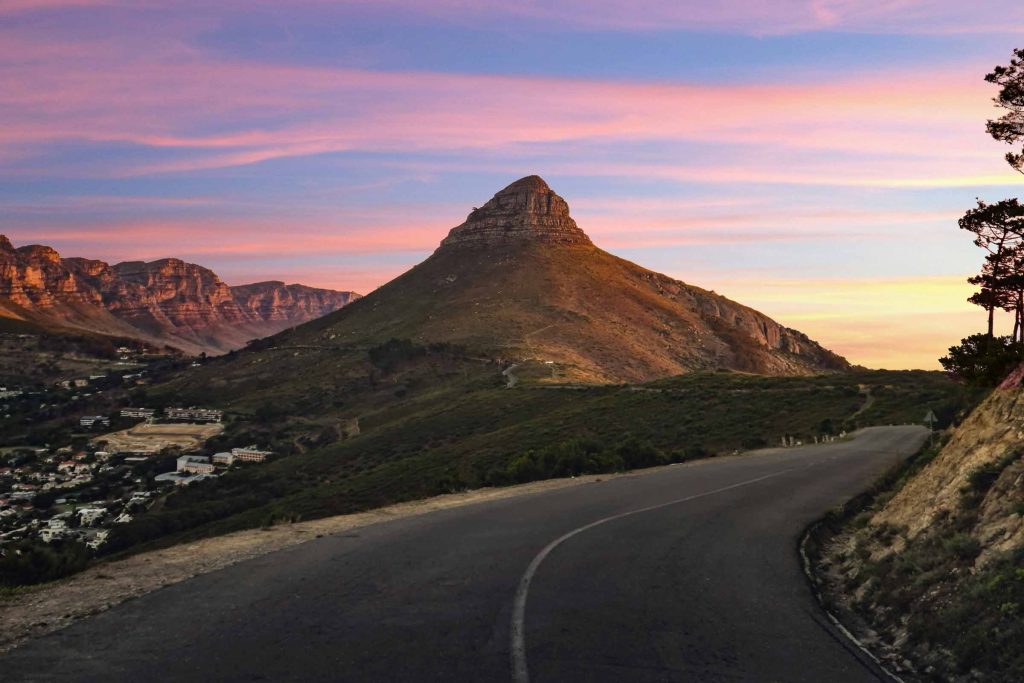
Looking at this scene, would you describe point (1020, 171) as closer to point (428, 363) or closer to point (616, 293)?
point (428, 363)

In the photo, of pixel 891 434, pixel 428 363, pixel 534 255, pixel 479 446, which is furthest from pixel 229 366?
pixel 891 434

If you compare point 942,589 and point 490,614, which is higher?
point 942,589

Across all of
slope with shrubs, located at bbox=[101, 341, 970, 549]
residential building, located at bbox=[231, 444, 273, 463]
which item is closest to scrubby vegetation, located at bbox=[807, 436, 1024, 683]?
slope with shrubs, located at bbox=[101, 341, 970, 549]

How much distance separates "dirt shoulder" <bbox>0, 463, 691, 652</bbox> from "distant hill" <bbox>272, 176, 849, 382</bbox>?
8748cm

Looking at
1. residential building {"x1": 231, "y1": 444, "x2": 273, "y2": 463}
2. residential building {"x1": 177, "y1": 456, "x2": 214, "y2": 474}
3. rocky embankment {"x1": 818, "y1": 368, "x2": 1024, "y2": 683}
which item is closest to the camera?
rocky embankment {"x1": 818, "y1": 368, "x2": 1024, "y2": 683}

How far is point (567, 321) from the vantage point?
484 ft

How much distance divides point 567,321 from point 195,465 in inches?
3258

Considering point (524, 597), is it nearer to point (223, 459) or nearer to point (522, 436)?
point (522, 436)

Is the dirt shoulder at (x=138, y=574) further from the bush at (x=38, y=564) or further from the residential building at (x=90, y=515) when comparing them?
the residential building at (x=90, y=515)

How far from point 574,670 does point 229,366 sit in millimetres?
167050

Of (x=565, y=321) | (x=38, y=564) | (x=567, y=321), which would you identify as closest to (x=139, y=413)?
(x=565, y=321)

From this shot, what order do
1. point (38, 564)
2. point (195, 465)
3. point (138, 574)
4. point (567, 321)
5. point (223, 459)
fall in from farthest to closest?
1. point (567, 321)
2. point (223, 459)
3. point (195, 465)
4. point (38, 564)
5. point (138, 574)

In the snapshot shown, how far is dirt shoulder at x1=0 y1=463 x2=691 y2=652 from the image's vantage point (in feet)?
31.1

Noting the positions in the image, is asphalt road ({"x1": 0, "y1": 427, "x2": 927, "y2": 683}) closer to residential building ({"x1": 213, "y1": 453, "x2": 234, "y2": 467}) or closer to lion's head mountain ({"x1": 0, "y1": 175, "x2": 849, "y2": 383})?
residential building ({"x1": 213, "y1": 453, "x2": 234, "y2": 467})
